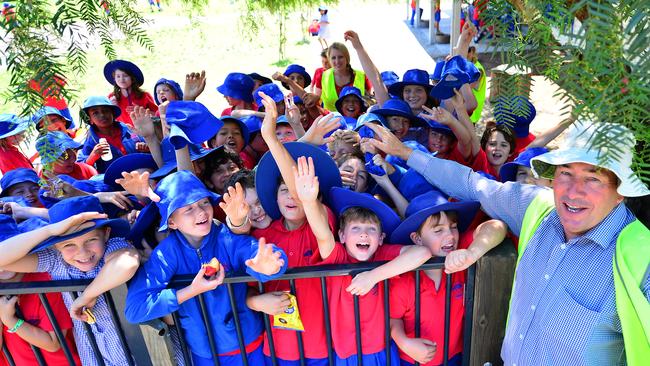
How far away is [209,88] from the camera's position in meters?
10.9

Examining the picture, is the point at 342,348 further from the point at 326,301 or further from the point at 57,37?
the point at 57,37

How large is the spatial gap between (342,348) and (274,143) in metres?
0.99

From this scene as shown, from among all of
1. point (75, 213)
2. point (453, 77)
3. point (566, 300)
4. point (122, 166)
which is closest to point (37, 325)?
point (75, 213)

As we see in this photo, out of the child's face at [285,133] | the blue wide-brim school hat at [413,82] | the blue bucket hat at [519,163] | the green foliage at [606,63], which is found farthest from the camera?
the blue wide-brim school hat at [413,82]

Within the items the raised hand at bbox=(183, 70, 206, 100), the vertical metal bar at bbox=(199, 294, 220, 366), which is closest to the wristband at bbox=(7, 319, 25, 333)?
the vertical metal bar at bbox=(199, 294, 220, 366)

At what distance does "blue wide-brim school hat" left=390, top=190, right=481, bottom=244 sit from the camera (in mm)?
2023

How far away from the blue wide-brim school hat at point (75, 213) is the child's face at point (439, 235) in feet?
4.57

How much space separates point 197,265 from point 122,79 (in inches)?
139

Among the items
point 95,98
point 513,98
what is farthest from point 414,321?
point 95,98

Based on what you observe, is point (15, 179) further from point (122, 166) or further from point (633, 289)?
point (633, 289)

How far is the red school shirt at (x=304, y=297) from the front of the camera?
2.13 metres

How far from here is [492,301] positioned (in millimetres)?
1951

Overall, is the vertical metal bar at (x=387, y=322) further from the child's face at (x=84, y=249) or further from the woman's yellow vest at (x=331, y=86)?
the woman's yellow vest at (x=331, y=86)

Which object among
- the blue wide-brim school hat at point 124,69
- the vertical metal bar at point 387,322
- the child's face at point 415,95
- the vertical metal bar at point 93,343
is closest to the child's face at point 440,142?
the child's face at point 415,95
